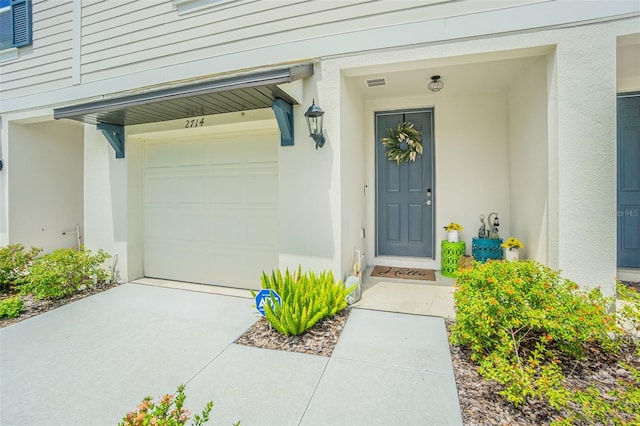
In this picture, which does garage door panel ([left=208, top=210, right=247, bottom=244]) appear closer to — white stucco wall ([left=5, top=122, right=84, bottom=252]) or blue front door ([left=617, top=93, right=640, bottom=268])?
white stucco wall ([left=5, top=122, right=84, bottom=252])

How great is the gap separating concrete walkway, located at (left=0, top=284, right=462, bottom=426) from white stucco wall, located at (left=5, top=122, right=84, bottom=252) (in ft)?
10.5

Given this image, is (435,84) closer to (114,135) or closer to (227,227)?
(227,227)

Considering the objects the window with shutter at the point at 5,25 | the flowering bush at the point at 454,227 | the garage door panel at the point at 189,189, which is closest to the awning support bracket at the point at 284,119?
the garage door panel at the point at 189,189

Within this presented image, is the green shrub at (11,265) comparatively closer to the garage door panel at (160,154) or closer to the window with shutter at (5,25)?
the garage door panel at (160,154)

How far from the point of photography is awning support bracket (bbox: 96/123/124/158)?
440 cm

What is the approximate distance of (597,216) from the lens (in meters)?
2.86

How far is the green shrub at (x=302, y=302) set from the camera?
272cm

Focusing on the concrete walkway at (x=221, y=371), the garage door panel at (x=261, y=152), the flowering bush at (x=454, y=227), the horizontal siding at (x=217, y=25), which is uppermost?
the horizontal siding at (x=217, y=25)

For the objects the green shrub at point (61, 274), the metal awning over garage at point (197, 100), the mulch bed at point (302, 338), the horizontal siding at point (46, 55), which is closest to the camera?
the mulch bed at point (302, 338)

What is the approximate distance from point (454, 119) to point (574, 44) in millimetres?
1787

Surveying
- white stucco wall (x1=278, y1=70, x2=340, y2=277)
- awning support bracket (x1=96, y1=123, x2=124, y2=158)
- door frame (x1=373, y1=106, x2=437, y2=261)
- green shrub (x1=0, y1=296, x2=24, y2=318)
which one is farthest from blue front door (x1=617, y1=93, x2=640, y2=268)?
green shrub (x1=0, y1=296, x2=24, y2=318)

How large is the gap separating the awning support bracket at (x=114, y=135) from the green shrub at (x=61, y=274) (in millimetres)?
1627

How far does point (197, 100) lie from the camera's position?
3496 mm

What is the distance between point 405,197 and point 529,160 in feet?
5.91
